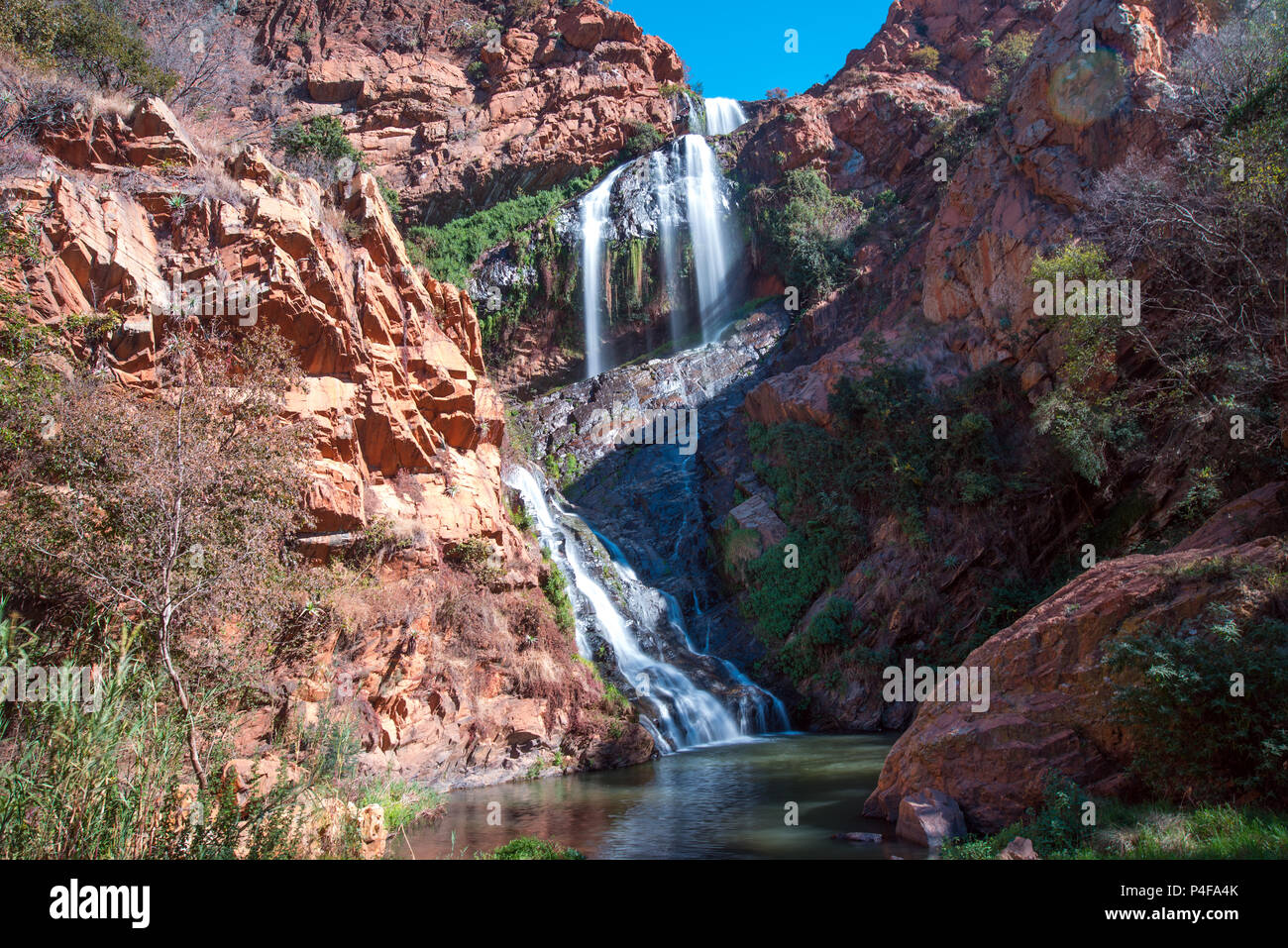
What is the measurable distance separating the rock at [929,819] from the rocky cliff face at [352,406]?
860 centimetres

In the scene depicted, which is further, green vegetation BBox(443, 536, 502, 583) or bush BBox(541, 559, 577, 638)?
bush BBox(541, 559, 577, 638)

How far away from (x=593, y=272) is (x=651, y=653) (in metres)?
24.2

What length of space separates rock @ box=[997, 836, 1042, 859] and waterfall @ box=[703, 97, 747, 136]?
147 feet

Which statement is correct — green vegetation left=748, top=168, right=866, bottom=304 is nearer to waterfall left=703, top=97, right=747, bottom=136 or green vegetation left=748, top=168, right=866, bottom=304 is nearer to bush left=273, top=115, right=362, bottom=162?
waterfall left=703, top=97, right=747, bottom=136

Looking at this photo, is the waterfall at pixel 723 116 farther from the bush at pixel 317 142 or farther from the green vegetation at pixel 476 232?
the bush at pixel 317 142

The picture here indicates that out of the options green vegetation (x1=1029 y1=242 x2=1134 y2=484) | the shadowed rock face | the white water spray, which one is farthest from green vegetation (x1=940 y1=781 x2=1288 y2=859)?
the white water spray

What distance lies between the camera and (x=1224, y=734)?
7.22 m

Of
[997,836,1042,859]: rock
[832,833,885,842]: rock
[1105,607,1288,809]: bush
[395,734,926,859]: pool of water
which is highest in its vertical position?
[1105,607,1288,809]: bush

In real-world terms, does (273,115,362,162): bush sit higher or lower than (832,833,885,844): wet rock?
higher

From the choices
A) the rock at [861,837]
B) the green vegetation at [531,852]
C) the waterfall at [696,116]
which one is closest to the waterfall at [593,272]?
the waterfall at [696,116]

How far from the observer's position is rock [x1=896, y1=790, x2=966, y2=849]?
8953mm

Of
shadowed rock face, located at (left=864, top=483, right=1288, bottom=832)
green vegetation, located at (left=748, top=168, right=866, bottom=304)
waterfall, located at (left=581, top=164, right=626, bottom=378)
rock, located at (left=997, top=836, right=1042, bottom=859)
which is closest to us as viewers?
rock, located at (left=997, top=836, right=1042, bottom=859)

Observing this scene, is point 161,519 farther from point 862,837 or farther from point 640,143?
point 640,143
